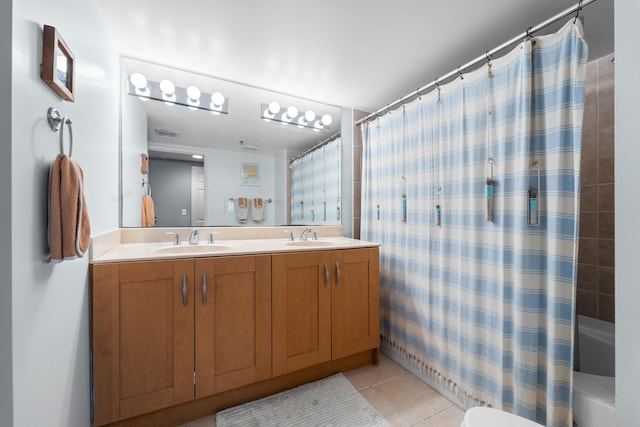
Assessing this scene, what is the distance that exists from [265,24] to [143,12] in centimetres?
63

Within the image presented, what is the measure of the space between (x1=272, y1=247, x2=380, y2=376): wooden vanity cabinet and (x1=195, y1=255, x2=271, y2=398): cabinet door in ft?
0.23

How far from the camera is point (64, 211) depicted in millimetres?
803

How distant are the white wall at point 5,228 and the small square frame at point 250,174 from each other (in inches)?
56.8

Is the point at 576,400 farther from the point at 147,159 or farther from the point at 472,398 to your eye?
the point at 147,159

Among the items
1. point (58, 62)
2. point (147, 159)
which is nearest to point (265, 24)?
point (58, 62)

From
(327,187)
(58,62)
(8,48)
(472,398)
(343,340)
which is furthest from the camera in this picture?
(327,187)

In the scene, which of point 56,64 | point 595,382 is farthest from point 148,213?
point 595,382

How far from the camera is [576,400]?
3.60ft

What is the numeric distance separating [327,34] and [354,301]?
174 centimetres

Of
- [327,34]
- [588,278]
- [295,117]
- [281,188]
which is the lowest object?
[588,278]

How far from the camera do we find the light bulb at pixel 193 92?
189 centimetres

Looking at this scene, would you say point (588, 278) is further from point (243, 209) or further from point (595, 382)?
point (243, 209)

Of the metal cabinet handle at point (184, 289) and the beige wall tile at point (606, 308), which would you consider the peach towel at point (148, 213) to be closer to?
the metal cabinet handle at point (184, 289)

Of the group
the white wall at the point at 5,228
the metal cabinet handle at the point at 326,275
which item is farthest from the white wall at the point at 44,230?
the metal cabinet handle at the point at 326,275
